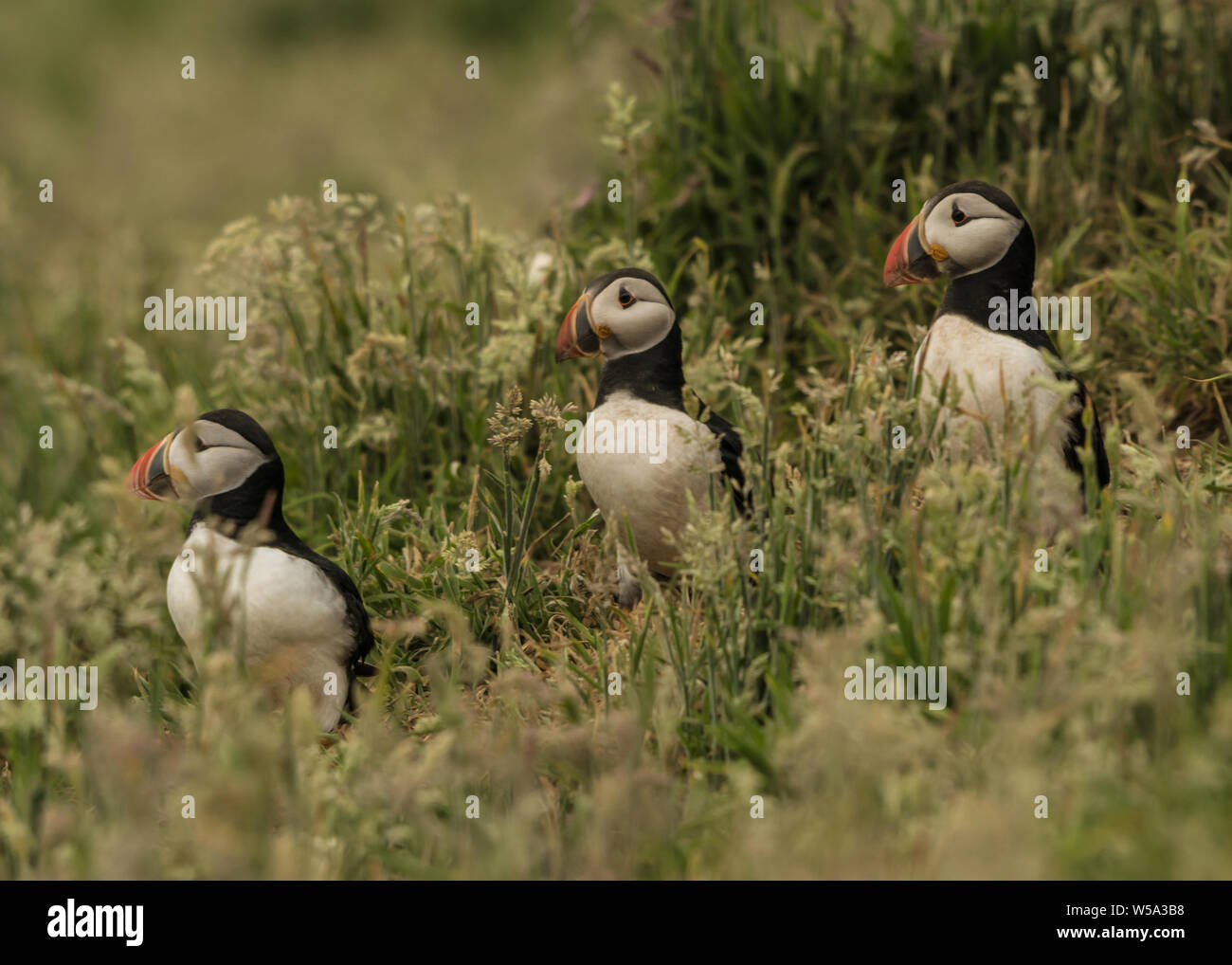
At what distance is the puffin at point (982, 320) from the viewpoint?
398 centimetres

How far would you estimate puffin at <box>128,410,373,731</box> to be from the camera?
3842 millimetres

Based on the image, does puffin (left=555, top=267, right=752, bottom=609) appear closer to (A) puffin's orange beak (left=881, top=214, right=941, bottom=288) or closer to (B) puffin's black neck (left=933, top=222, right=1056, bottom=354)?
(A) puffin's orange beak (left=881, top=214, right=941, bottom=288)

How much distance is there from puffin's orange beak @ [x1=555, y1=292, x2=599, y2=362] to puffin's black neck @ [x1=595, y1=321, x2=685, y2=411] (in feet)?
0.34

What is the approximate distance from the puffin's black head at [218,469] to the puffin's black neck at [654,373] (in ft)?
3.55

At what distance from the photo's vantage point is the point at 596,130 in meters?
7.13

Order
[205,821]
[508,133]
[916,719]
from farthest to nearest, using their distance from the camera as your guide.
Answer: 1. [508,133]
2. [916,719]
3. [205,821]

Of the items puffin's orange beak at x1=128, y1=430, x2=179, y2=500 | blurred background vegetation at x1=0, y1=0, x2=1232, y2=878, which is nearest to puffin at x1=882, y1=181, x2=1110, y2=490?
blurred background vegetation at x1=0, y1=0, x2=1232, y2=878

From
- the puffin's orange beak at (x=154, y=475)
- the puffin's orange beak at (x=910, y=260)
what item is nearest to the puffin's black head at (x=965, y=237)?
the puffin's orange beak at (x=910, y=260)

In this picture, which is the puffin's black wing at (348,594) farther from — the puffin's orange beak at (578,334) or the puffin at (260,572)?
the puffin's orange beak at (578,334)

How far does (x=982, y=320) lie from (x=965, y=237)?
0.26 m

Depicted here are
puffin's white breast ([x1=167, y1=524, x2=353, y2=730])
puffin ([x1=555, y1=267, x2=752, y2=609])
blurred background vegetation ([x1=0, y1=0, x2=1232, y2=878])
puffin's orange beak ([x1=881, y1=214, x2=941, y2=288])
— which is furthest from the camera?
puffin's orange beak ([x1=881, y1=214, x2=941, y2=288])

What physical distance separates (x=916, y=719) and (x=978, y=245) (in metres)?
1.71
